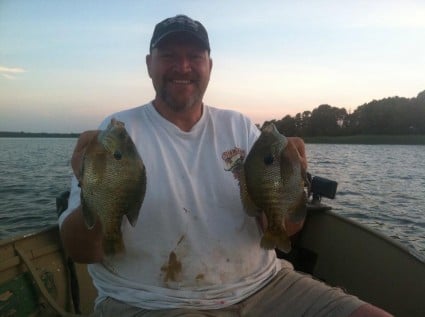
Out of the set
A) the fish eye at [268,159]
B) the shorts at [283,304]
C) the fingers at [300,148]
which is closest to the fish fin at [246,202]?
the fish eye at [268,159]

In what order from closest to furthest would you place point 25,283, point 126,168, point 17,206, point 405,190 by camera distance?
point 126,168 → point 25,283 → point 17,206 → point 405,190

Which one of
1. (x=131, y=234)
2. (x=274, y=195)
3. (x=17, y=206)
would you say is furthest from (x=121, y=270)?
(x=17, y=206)

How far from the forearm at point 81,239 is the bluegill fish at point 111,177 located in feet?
1.45

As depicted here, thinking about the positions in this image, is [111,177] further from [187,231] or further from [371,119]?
[371,119]

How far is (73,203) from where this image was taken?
301 centimetres

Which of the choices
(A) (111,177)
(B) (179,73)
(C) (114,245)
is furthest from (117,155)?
(B) (179,73)

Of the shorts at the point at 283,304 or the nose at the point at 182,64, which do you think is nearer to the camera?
the shorts at the point at 283,304

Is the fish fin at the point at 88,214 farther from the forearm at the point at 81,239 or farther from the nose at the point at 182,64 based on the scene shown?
the nose at the point at 182,64

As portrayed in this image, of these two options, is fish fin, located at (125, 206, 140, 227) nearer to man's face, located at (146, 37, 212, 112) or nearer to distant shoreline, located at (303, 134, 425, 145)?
man's face, located at (146, 37, 212, 112)

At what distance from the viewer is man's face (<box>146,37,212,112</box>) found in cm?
347

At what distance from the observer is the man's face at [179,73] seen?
347 centimetres

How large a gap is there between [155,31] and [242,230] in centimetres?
184

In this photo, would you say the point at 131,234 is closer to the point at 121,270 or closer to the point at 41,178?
the point at 121,270

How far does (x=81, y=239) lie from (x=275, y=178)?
139 centimetres
